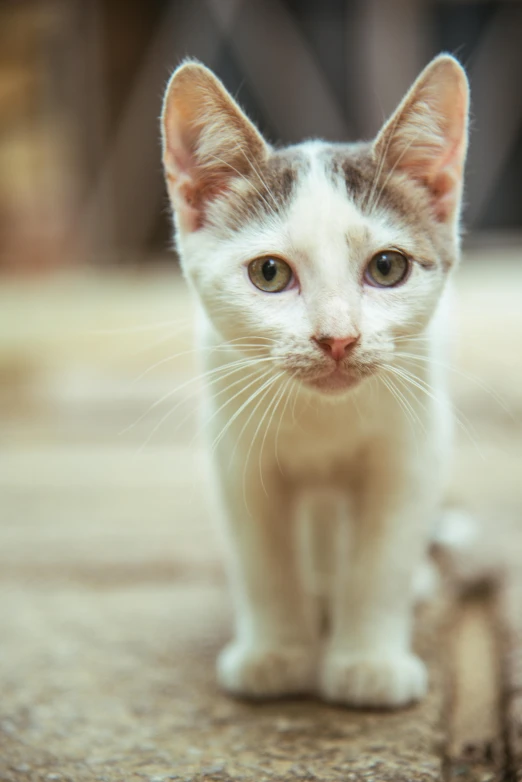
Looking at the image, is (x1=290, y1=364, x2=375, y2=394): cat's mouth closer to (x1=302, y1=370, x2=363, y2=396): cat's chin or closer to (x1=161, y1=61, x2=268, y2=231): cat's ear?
(x1=302, y1=370, x2=363, y2=396): cat's chin

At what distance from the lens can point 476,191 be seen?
4.27 meters

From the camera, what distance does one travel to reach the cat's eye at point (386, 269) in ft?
3.09

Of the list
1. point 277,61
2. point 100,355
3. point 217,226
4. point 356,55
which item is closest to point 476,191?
point 356,55

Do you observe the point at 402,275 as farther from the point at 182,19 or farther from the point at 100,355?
the point at 182,19

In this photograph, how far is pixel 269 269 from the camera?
95 centimetres

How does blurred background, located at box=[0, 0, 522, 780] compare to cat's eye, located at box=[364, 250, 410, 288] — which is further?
blurred background, located at box=[0, 0, 522, 780]

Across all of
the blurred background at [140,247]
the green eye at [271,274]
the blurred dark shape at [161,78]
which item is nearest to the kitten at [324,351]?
the green eye at [271,274]

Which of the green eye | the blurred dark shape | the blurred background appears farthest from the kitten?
the blurred dark shape

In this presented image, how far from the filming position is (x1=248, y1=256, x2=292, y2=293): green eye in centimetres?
95

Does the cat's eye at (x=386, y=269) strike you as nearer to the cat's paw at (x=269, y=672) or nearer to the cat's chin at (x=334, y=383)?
the cat's chin at (x=334, y=383)

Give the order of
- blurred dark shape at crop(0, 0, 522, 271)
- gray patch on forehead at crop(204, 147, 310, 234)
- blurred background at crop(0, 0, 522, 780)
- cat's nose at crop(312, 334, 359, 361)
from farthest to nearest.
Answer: blurred dark shape at crop(0, 0, 522, 271)
blurred background at crop(0, 0, 522, 780)
gray patch on forehead at crop(204, 147, 310, 234)
cat's nose at crop(312, 334, 359, 361)

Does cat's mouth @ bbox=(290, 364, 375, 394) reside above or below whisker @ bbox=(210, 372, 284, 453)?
above

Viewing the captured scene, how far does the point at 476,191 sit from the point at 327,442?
3.56 meters

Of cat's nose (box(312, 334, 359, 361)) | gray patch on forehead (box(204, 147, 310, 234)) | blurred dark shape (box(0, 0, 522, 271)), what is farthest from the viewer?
blurred dark shape (box(0, 0, 522, 271))
